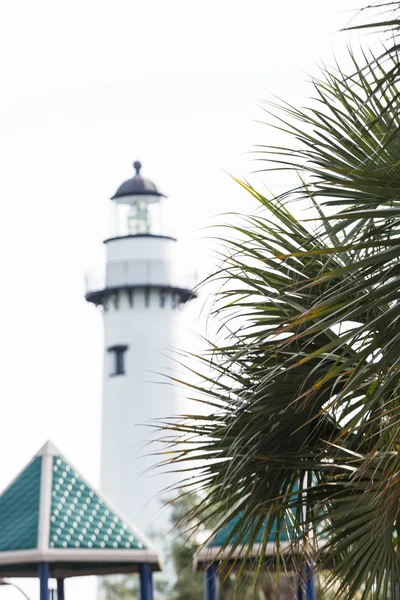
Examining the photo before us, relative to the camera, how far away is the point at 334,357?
8.71 meters

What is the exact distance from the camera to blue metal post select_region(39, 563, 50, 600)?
16188mm

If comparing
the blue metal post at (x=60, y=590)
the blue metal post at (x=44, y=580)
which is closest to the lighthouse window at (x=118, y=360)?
the blue metal post at (x=60, y=590)

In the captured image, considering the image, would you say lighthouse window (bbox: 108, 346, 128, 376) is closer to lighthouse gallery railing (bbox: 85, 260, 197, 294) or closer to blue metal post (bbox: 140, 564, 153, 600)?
lighthouse gallery railing (bbox: 85, 260, 197, 294)

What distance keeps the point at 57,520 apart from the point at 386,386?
1046 cm

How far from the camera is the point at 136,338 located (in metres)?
45.6

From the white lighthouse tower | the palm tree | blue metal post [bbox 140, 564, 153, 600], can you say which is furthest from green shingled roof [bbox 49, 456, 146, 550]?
the white lighthouse tower

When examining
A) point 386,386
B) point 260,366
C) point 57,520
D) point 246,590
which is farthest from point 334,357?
point 246,590

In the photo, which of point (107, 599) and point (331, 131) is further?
point (107, 599)

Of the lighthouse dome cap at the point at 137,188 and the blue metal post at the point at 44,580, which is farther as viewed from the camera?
the lighthouse dome cap at the point at 137,188

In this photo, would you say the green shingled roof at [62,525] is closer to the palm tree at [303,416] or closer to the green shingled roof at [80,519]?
the green shingled roof at [80,519]

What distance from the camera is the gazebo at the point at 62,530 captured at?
16.4m

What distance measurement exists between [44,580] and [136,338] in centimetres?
2938

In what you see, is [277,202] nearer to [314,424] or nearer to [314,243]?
[314,243]

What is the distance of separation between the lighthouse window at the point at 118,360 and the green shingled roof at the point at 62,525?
2685cm
